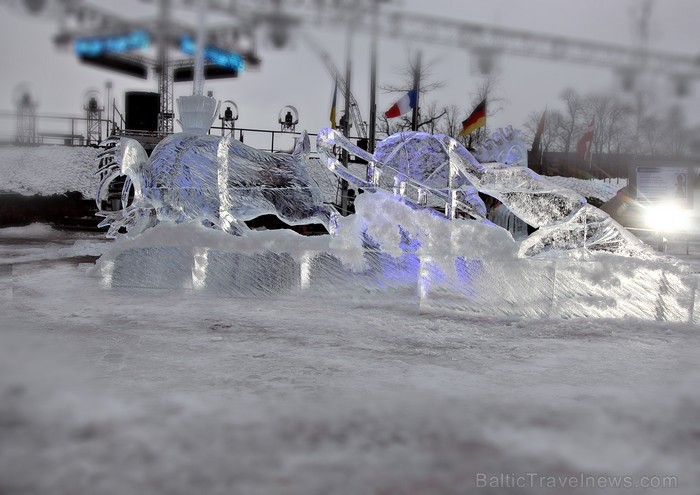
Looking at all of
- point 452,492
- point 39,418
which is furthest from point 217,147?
point 452,492

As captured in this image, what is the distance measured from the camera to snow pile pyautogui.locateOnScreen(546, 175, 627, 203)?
89.7 feet

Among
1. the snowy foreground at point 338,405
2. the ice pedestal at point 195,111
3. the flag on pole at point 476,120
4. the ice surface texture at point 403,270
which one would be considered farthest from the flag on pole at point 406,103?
the snowy foreground at point 338,405

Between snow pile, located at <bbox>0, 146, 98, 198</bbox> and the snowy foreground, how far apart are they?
18371 mm

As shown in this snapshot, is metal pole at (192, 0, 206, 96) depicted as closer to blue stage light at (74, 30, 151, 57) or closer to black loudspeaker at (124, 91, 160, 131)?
black loudspeaker at (124, 91, 160, 131)

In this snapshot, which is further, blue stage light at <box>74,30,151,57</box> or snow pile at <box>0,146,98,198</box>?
blue stage light at <box>74,30,151,57</box>

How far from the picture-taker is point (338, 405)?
2.29 meters

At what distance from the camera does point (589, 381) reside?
2.72 m

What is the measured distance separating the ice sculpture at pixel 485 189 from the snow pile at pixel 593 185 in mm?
22343

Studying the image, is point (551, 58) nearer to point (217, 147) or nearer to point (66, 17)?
point (66, 17)

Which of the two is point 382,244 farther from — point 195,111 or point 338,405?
point 338,405

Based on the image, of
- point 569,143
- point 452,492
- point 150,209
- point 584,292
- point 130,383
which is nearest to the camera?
point 452,492

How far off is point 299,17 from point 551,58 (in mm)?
11074

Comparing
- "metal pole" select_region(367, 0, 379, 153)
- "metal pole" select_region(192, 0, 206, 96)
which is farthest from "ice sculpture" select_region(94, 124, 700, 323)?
"metal pole" select_region(367, 0, 379, 153)

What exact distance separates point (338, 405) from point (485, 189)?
3.43 m
